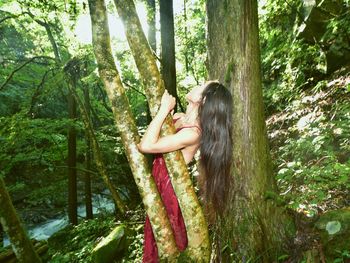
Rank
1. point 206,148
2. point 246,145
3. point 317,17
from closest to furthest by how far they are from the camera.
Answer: point 206,148 < point 246,145 < point 317,17

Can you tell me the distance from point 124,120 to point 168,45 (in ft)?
16.5

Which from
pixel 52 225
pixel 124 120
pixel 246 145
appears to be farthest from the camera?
pixel 52 225

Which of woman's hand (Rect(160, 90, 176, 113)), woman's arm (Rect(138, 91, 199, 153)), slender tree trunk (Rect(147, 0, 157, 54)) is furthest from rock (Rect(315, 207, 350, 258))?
slender tree trunk (Rect(147, 0, 157, 54))

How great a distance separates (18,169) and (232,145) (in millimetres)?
19370

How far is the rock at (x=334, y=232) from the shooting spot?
3051mm

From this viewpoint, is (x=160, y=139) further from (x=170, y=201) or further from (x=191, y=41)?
(x=191, y=41)

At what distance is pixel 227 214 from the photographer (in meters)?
3.23

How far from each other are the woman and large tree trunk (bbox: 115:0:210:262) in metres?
0.11

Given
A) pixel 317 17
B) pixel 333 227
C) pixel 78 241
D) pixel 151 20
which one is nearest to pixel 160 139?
pixel 333 227

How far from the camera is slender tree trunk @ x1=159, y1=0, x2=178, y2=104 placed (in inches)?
282

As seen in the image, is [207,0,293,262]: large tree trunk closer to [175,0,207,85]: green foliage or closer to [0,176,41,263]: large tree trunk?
[0,176,41,263]: large tree trunk

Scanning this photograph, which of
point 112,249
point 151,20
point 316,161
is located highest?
point 151,20

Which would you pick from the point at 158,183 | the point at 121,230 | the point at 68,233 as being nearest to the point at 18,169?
the point at 68,233

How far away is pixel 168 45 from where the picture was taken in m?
7.55
